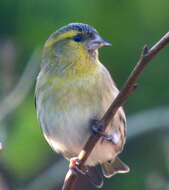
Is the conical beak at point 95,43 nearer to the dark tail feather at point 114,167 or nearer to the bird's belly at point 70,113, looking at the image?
the bird's belly at point 70,113

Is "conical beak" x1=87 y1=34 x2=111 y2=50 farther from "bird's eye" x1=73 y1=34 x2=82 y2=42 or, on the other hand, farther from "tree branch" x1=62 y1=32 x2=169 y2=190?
"tree branch" x1=62 y1=32 x2=169 y2=190

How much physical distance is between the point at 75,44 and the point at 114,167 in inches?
Result: 41.4

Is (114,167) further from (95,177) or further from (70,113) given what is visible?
(70,113)

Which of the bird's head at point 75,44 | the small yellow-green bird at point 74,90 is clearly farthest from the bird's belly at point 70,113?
the bird's head at point 75,44

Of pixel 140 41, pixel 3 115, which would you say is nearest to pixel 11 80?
pixel 3 115

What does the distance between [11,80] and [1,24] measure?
0.58 m

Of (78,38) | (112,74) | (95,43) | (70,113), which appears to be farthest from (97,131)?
(112,74)

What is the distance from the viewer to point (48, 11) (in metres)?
4.56

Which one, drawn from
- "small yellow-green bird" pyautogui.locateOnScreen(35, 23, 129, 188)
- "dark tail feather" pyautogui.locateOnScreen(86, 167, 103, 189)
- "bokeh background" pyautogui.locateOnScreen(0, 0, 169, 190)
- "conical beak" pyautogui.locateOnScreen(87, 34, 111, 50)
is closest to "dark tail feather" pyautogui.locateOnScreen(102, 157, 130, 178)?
"dark tail feather" pyautogui.locateOnScreen(86, 167, 103, 189)

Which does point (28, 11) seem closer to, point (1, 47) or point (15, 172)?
point (1, 47)

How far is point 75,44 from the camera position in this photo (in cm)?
331

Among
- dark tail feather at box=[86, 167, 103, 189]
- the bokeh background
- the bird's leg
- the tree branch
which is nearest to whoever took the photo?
the tree branch

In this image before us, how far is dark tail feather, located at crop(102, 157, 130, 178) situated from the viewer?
382 centimetres

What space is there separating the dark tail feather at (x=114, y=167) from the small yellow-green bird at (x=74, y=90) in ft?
1.12
